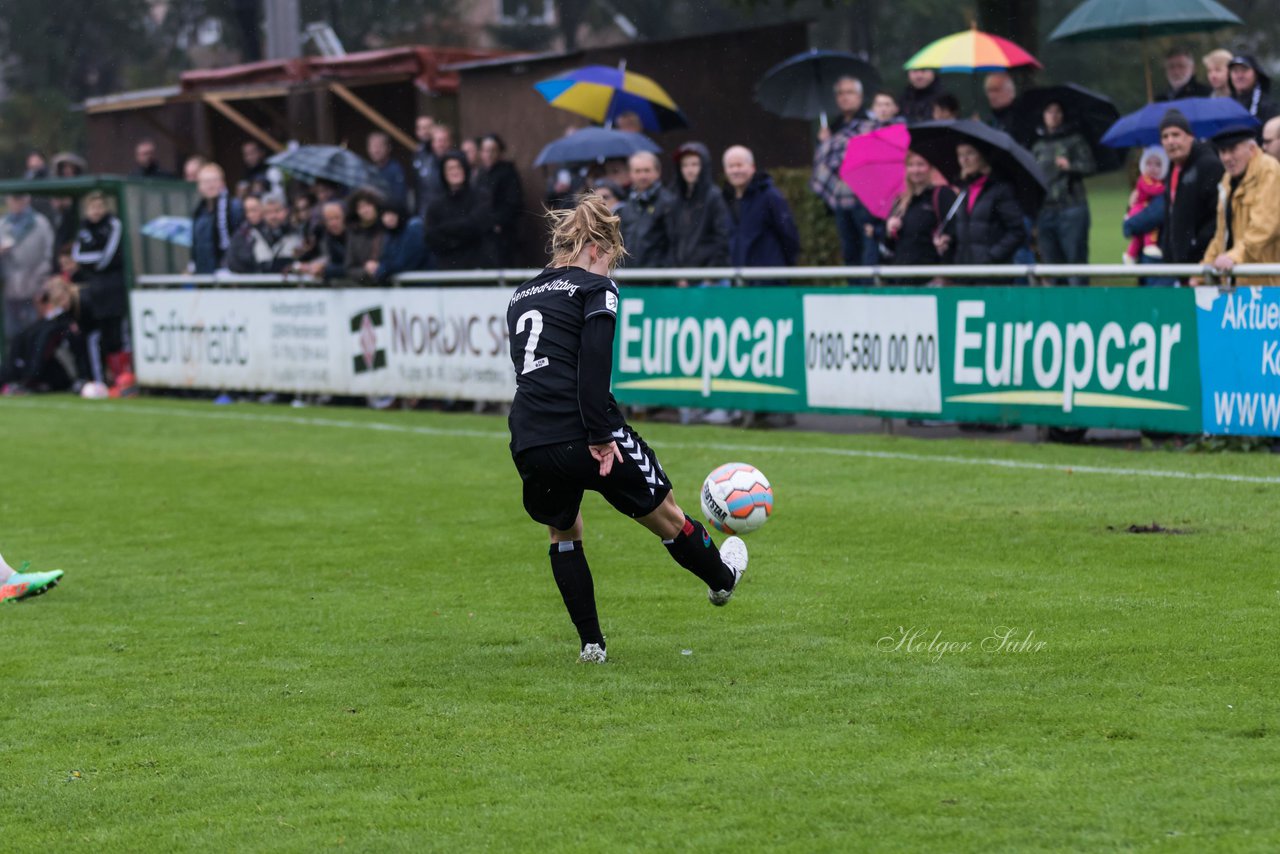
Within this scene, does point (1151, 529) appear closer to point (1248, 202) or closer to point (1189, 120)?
point (1248, 202)

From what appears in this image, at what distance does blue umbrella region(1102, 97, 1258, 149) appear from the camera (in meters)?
14.4


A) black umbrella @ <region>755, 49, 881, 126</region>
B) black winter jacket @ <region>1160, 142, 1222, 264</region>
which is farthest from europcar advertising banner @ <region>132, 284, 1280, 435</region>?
black umbrella @ <region>755, 49, 881, 126</region>

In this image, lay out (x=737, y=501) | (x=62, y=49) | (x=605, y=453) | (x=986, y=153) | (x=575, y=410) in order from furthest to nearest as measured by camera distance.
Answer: (x=62, y=49) → (x=986, y=153) → (x=737, y=501) → (x=575, y=410) → (x=605, y=453)

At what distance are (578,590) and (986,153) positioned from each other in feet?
27.1

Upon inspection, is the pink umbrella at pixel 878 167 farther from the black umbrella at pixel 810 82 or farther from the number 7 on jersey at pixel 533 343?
the number 7 on jersey at pixel 533 343

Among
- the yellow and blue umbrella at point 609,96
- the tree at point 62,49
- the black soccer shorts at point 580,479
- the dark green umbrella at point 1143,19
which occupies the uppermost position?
the tree at point 62,49

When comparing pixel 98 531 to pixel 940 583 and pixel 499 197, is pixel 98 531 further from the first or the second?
pixel 499 197

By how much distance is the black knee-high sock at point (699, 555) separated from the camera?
7.54 m

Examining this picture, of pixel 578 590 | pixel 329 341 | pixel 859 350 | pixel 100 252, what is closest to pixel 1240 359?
pixel 859 350

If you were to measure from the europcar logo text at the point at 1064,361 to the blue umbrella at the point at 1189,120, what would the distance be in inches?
78.8

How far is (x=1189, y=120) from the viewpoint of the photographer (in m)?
14.4

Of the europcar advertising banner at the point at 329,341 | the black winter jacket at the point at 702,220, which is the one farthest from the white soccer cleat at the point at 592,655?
the europcar advertising banner at the point at 329,341

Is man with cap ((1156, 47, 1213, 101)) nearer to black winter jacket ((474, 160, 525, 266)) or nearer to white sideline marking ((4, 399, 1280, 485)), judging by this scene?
white sideline marking ((4, 399, 1280, 485))

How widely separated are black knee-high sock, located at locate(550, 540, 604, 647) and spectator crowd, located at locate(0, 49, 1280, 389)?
6940 millimetres
